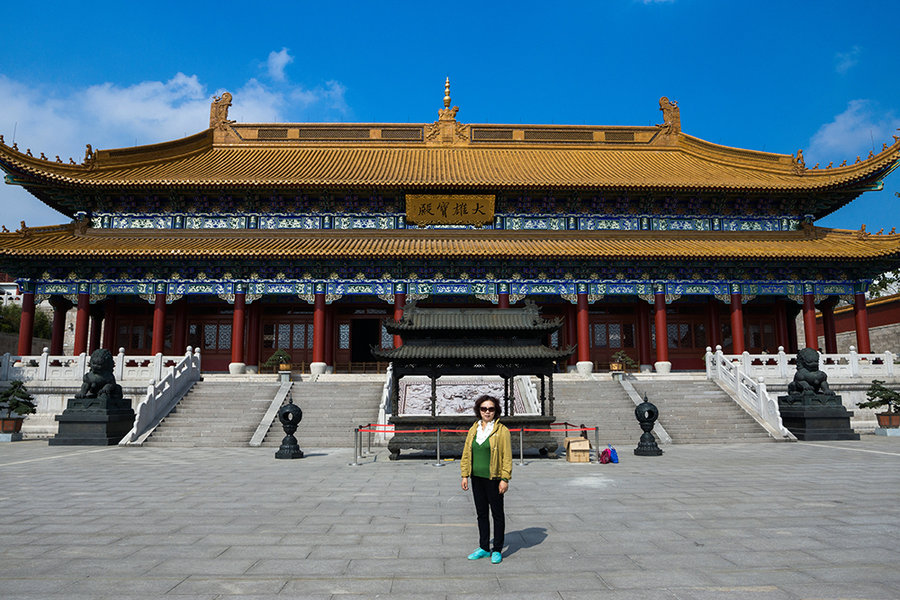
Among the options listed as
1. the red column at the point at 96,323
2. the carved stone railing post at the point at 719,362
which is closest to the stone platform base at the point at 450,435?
the carved stone railing post at the point at 719,362

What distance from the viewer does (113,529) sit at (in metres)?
5.84

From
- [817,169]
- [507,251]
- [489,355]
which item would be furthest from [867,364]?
[489,355]

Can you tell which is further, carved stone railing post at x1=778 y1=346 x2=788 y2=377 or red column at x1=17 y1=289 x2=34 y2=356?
red column at x1=17 y1=289 x2=34 y2=356

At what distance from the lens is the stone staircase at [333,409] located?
1455 cm

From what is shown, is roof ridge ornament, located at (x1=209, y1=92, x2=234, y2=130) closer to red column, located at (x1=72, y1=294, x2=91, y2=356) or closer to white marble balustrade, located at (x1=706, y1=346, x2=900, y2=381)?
red column, located at (x1=72, y1=294, x2=91, y2=356)

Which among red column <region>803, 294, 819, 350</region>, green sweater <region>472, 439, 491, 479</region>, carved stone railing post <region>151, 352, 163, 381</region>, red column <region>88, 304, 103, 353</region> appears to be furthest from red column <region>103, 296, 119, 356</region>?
red column <region>803, 294, 819, 350</region>

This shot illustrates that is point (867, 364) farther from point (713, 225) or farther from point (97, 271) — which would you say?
point (97, 271)

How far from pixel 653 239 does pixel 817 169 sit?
8237mm

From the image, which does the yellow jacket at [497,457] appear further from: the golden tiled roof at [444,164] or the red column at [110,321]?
the red column at [110,321]

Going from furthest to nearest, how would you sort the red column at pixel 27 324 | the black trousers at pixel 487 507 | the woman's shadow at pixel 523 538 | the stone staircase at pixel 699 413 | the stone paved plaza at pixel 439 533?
the red column at pixel 27 324
the stone staircase at pixel 699 413
the woman's shadow at pixel 523 538
the black trousers at pixel 487 507
the stone paved plaza at pixel 439 533

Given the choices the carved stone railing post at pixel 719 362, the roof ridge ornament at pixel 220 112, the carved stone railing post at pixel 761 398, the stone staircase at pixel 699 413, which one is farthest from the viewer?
the roof ridge ornament at pixel 220 112

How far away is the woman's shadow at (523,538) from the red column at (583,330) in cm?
1563

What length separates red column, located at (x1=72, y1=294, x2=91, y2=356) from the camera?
20.8 meters

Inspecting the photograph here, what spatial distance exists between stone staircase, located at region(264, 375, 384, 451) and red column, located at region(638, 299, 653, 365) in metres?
11.2
